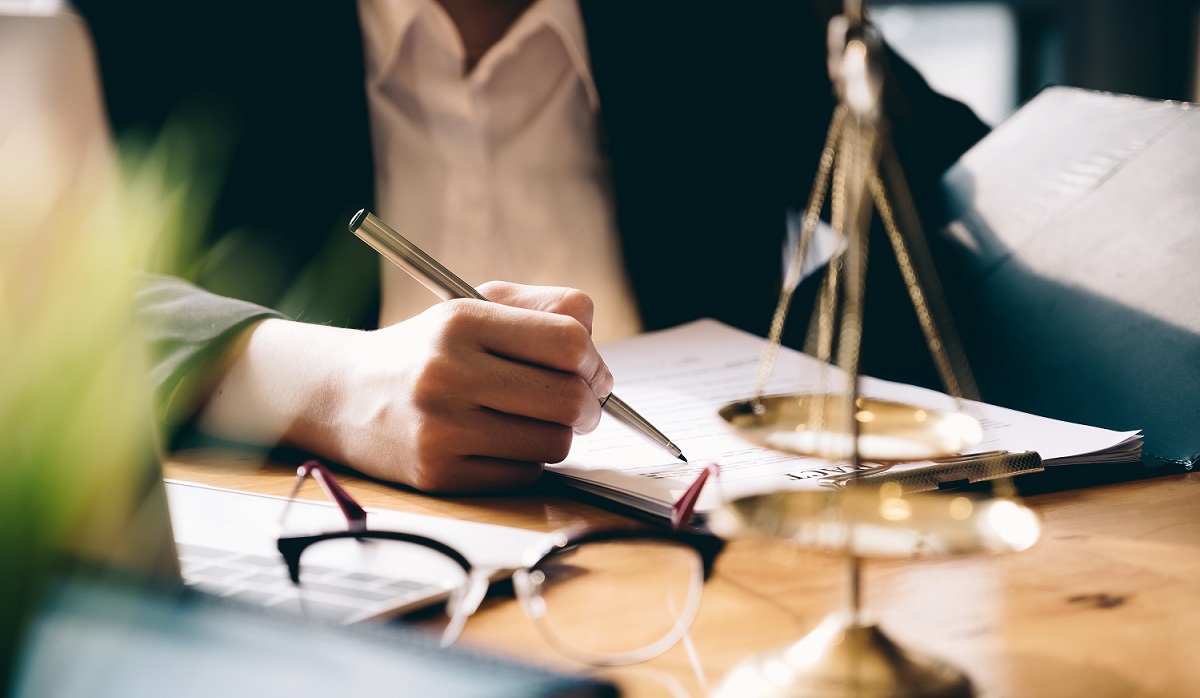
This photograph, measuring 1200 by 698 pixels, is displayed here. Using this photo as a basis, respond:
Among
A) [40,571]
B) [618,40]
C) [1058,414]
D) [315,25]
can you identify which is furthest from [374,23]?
[40,571]

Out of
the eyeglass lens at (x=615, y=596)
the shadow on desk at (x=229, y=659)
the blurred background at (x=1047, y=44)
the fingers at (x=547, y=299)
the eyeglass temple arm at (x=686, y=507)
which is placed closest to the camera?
the shadow on desk at (x=229, y=659)

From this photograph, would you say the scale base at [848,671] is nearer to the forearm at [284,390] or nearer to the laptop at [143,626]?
the laptop at [143,626]

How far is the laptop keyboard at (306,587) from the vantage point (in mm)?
389

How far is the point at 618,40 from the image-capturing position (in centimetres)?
118

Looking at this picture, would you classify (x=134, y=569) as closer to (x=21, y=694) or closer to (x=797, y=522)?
(x=21, y=694)

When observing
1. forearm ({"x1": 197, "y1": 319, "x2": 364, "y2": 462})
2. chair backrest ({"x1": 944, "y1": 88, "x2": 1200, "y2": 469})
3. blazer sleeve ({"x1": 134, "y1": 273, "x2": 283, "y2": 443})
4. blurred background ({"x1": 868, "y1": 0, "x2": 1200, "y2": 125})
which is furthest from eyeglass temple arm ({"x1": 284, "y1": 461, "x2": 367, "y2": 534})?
blurred background ({"x1": 868, "y1": 0, "x2": 1200, "y2": 125})

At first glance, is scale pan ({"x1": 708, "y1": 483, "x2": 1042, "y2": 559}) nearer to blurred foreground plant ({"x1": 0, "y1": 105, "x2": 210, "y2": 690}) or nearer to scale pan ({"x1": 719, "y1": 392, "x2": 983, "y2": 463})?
scale pan ({"x1": 719, "y1": 392, "x2": 983, "y2": 463})

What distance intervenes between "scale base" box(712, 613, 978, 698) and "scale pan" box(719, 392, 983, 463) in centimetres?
5

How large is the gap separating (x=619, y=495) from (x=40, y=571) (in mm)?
284

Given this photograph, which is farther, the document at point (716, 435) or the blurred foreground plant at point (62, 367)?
the document at point (716, 435)

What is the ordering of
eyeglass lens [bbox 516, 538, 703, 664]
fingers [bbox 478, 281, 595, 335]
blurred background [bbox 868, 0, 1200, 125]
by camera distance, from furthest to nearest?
1. blurred background [bbox 868, 0, 1200, 125]
2. fingers [bbox 478, 281, 595, 335]
3. eyeglass lens [bbox 516, 538, 703, 664]

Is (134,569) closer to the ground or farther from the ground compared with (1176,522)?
farther from the ground

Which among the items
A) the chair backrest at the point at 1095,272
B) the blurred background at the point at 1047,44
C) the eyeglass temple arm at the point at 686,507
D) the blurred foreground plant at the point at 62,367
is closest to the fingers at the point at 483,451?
the eyeglass temple arm at the point at 686,507

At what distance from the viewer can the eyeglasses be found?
372mm
